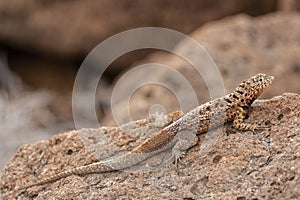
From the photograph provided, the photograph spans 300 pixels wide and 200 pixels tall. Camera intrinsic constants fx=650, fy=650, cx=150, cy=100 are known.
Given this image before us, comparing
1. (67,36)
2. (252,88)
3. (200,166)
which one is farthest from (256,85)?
(67,36)

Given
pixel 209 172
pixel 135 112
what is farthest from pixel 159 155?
pixel 135 112

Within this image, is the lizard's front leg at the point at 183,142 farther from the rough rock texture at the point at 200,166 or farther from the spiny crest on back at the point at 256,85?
the spiny crest on back at the point at 256,85

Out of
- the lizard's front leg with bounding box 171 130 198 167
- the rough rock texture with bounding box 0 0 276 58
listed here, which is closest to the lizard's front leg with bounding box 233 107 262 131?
the lizard's front leg with bounding box 171 130 198 167

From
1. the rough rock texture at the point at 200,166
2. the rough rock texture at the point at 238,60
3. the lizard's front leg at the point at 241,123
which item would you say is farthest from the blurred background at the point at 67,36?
the lizard's front leg at the point at 241,123

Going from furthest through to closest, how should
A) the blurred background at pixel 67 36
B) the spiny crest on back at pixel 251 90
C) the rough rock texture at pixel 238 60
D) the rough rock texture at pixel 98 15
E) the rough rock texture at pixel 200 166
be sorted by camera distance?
the rough rock texture at pixel 98 15
the blurred background at pixel 67 36
the rough rock texture at pixel 238 60
the spiny crest on back at pixel 251 90
the rough rock texture at pixel 200 166

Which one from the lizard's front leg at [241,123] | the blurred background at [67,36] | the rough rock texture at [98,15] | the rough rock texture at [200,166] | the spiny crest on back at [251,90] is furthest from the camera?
the rough rock texture at [98,15]

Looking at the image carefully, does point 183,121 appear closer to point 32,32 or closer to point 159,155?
point 159,155

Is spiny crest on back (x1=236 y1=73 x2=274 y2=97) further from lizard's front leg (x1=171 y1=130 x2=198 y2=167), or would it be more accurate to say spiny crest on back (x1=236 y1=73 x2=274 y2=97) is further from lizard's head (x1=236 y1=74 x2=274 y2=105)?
lizard's front leg (x1=171 y1=130 x2=198 y2=167)
